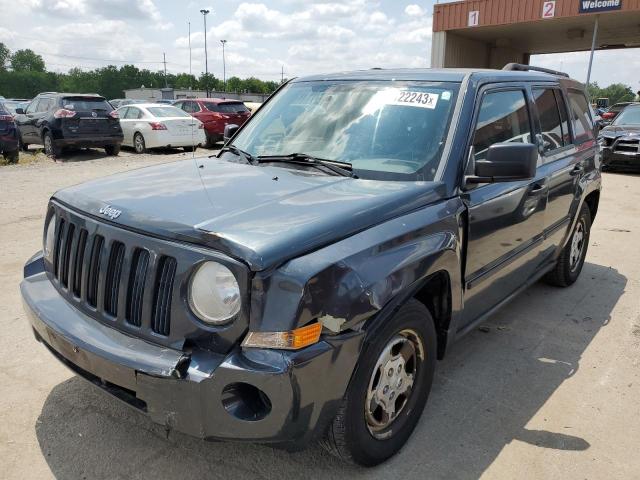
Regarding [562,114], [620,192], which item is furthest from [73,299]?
[620,192]

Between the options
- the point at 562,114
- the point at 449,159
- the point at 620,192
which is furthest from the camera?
the point at 620,192

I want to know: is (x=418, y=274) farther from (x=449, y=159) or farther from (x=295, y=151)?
(x=295, y=151)

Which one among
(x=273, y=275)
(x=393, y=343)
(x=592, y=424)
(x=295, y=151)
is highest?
(x=295, y=151)

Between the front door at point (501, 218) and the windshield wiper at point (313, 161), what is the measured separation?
0.67 metres

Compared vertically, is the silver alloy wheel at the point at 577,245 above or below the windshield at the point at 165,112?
below

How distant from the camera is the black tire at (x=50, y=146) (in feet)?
46.2

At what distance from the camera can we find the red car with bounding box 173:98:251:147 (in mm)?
17359

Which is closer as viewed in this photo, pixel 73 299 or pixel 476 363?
pixel 73 299

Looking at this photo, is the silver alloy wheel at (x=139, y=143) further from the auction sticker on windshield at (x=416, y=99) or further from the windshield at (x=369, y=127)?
the auction sticker on windshield at (x=416, y=99)

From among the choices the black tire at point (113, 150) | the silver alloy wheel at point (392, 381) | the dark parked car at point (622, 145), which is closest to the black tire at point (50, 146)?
the black tire at point (113, 150)

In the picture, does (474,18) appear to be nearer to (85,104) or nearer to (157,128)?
(157,128)

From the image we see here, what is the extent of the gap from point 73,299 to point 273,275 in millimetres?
1152

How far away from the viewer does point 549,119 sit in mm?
4180

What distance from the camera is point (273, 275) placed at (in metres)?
2.01
